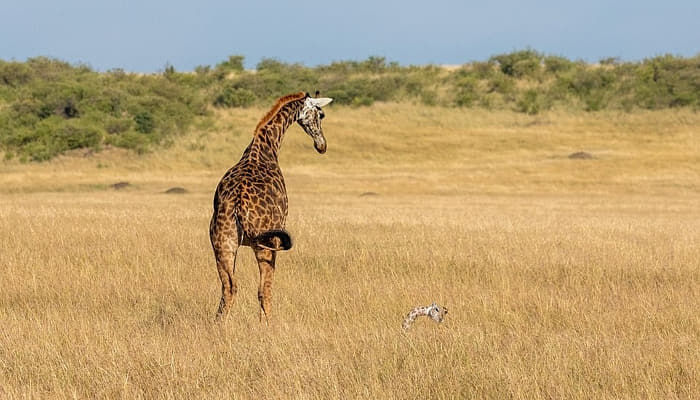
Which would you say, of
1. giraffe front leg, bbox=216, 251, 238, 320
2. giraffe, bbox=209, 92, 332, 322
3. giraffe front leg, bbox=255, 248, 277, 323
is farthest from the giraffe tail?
giraffe front leg, bbox=216, 251, 238, 320

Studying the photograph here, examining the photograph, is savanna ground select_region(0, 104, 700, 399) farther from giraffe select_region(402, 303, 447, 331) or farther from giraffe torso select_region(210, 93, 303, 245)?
giraffe torso select_region(210, 93, 303, 245)

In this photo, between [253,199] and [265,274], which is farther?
[265,274]

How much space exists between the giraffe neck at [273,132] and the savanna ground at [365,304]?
1650 millimetres

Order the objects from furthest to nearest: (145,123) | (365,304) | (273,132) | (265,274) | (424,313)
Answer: (145,123), (365,304), (273,132), (265,274), (424,313)

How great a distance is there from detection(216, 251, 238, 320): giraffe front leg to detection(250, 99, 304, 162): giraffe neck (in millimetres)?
1304

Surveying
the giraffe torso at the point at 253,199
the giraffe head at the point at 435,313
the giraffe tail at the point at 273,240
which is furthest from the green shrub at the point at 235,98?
the giraffe head at the point at 435,313

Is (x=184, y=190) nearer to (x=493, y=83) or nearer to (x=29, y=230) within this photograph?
(x=29, y=230)

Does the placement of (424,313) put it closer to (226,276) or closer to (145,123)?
(226,276)

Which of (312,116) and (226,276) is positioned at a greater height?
(312,116)

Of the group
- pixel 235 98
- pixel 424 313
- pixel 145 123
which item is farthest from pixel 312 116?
pixel 235 98

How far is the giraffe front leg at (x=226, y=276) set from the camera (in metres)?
8.55

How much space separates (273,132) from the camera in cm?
977

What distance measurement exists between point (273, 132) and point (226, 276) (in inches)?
72.6

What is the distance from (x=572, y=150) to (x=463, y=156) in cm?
525
